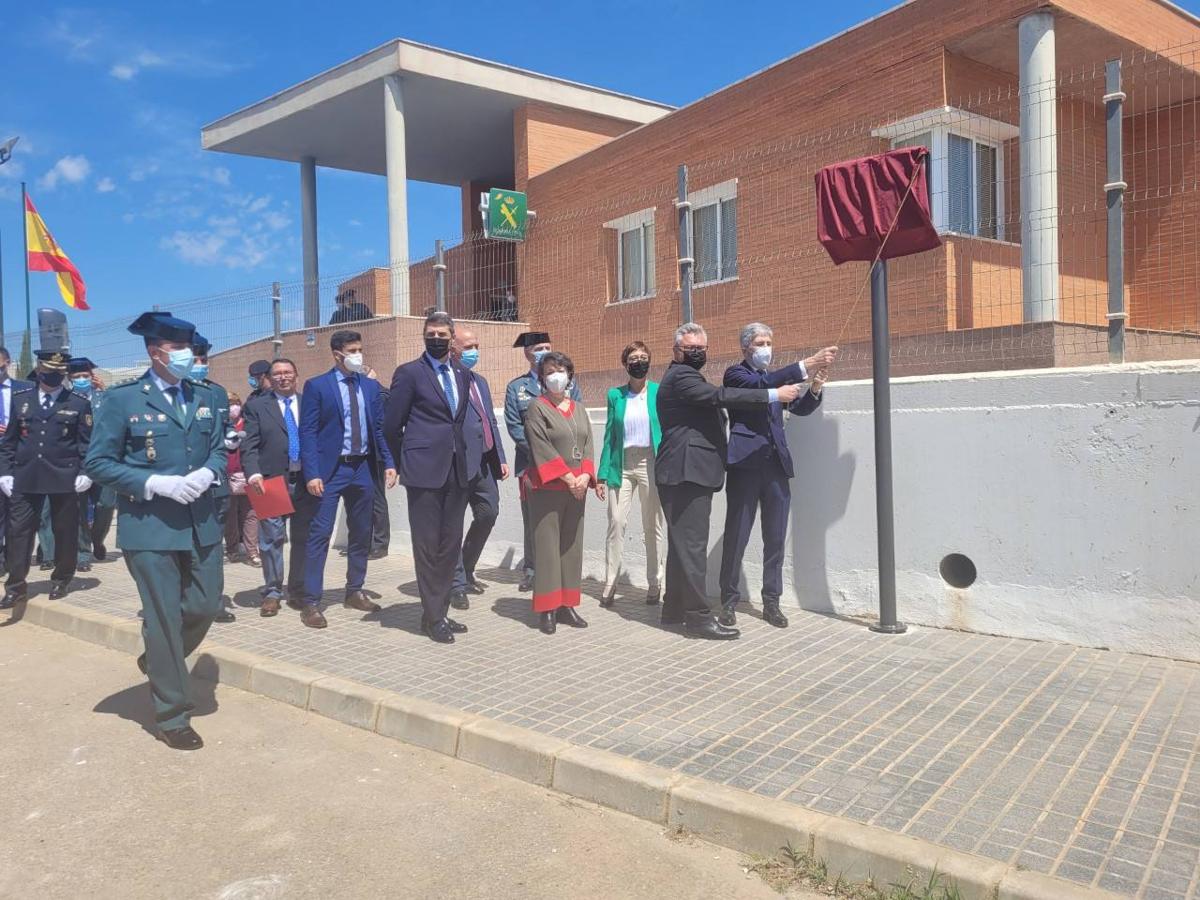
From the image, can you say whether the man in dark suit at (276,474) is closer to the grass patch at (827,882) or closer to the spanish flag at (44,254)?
the grass patch at (827,882)

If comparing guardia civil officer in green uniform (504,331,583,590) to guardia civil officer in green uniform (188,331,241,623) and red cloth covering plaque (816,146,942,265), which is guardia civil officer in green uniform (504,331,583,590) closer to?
guardia civil officer in green uniform (188,331,241,623)

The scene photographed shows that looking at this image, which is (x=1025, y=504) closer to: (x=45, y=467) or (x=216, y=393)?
(x=216, y=393)

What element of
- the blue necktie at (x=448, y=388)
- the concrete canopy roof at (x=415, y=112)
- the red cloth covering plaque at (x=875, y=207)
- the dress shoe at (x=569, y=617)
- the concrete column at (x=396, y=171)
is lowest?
the dress shoe at (x=569, y=617)

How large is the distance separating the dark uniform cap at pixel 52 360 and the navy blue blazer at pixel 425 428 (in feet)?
11.8

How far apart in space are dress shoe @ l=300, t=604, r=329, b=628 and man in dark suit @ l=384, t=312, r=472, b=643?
839 mm

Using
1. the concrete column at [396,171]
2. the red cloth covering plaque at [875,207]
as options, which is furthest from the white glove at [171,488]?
the concrete column at [396,171]

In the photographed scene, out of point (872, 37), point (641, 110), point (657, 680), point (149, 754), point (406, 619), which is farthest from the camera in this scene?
point (641, 110)

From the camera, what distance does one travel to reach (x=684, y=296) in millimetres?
8102

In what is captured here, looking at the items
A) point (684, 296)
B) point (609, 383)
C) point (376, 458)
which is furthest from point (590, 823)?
point (609, 383)

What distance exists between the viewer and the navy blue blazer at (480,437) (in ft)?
21.7

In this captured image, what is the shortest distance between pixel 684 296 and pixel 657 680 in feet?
12.4

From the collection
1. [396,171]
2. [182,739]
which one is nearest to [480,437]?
[182,739]

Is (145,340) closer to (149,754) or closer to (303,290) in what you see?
(149,754)

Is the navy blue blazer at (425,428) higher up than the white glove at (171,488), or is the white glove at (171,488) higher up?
the navy blue blazer at (425,428)
